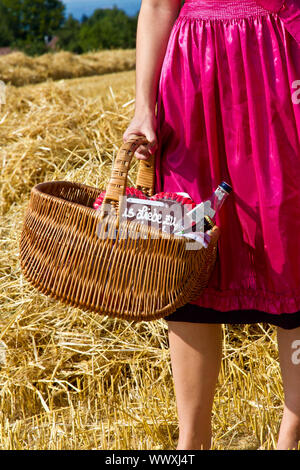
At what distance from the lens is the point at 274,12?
1.14 metres

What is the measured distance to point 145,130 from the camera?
1.18 m

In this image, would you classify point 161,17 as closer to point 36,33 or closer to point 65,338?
point 65,338

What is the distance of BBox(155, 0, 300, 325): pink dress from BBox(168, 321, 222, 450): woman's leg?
0.24ft

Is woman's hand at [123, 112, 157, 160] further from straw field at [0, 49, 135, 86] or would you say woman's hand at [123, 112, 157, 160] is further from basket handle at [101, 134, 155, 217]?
straw field at [0, 49, 135, 86]

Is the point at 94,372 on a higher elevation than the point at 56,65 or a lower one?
lower

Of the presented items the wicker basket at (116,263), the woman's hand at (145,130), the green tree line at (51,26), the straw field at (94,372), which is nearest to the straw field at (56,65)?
the straw field at (94,372)

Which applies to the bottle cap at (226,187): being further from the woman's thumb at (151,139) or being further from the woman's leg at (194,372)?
the woman's leg at (194,372)

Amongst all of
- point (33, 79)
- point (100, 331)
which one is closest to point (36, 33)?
point (33, 79)

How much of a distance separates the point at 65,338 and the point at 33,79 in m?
6.39

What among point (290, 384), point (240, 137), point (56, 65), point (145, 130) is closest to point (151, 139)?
point (145, 130)

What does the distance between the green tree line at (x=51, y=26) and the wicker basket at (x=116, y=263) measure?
80.5ft

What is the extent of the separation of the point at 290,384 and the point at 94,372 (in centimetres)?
66

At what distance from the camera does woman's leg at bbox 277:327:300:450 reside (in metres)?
1.24

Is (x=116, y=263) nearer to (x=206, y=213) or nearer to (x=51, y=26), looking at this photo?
(x=206, y=213)
